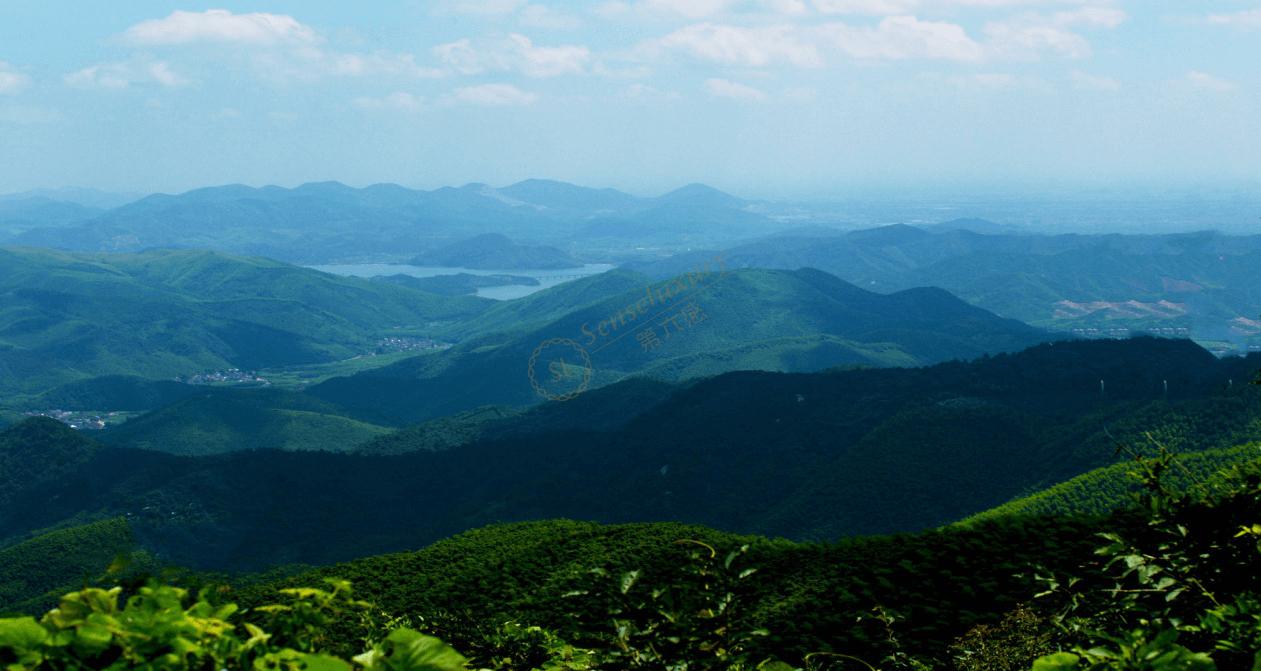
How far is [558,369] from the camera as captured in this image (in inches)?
5620

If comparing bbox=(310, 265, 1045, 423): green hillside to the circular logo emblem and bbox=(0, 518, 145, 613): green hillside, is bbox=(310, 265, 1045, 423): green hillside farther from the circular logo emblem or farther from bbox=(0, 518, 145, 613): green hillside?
bbox=(0, 518, 145, 613): green hillside

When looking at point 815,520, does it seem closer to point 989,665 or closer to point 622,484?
point 622,484

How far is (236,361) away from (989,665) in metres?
208

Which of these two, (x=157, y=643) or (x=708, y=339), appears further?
(x=708, y=339)

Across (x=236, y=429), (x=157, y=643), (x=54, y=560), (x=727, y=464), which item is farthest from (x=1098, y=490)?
(x=236, y=429)

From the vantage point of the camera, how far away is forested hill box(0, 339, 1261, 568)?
179ft

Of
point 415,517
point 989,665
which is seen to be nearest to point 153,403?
point 415,517

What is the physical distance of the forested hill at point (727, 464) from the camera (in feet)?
179

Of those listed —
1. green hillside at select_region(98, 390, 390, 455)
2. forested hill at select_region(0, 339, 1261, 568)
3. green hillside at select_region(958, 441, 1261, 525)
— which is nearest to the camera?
green hillside at select_region(958, 441, 1261, 525)

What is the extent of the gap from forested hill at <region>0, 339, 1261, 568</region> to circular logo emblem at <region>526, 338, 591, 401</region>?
4133 cm

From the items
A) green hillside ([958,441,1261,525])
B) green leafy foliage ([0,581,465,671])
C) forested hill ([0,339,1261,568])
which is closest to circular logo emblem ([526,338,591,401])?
forested hill ([0,339,1261,568])

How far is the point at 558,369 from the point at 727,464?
243 ft

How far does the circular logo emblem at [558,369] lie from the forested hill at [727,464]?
41.3 m

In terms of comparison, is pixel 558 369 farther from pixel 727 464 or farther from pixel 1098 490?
pixel 1098 490
